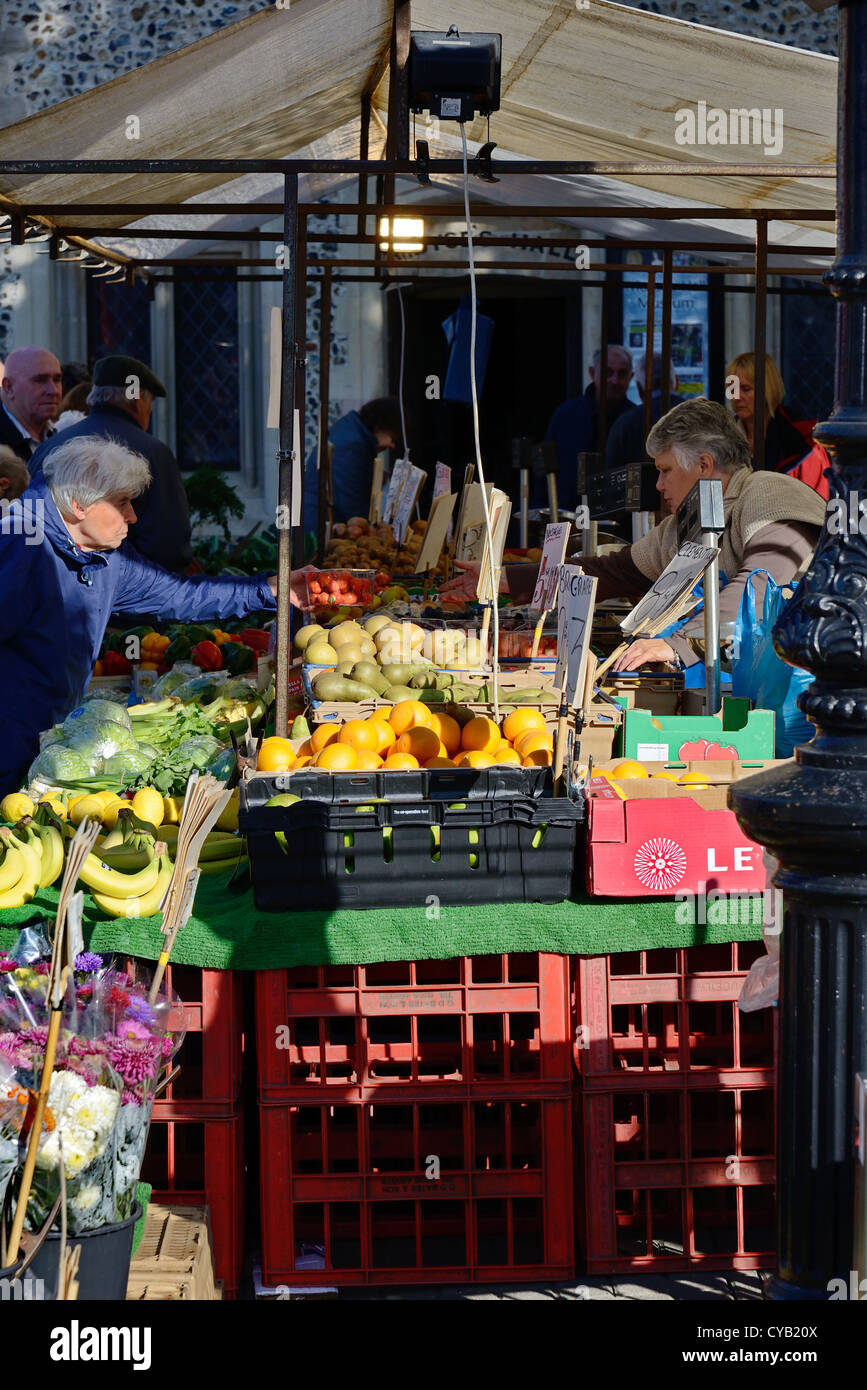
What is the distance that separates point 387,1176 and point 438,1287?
29cm

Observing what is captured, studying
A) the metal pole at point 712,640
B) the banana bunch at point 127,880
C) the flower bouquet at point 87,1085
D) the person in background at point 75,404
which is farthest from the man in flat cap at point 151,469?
the flower bouquet at point 87,1085

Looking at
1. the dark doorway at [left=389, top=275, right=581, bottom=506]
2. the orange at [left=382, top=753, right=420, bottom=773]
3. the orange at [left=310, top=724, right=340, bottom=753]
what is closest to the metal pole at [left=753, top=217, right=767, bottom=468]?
the orange at [left=310, top=724, right=340, bottom=753]

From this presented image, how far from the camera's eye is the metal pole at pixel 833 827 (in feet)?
6.19

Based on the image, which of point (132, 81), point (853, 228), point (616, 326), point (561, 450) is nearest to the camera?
point (853, 228)

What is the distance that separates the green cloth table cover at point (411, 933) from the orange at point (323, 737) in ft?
2.28

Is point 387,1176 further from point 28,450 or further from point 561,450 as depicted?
point 561,450

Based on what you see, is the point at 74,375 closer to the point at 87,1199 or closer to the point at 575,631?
the point at 575,631

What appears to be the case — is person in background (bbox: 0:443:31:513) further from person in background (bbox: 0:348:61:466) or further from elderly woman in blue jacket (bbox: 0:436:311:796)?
person in background (bbox: 0:348:61:466)

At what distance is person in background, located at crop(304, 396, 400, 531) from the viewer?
32.0 ft

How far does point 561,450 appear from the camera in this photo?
10.2 m

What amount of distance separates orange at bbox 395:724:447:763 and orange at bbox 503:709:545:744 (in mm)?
214

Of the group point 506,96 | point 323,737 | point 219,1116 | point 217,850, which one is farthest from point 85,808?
point 506,96
